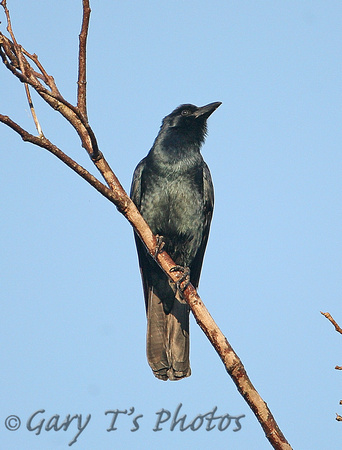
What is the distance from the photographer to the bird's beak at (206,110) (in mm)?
6598

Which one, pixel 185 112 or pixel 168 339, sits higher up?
pixel 185 112

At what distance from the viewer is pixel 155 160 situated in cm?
609

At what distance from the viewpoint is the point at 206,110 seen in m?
6.61

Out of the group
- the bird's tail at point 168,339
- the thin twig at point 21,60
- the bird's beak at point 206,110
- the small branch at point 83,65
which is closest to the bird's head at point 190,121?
the bird's beak at point 206,110

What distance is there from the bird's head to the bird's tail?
74.2 inches

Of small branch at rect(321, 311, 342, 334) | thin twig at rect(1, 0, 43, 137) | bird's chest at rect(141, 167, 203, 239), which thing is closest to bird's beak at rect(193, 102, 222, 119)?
bird's chest at rect(141, 167, 203, 239)

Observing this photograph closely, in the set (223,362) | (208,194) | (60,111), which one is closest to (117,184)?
(60,111)

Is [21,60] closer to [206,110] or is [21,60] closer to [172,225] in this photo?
[172,225]

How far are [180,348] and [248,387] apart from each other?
2.30m

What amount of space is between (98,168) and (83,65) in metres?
0.78

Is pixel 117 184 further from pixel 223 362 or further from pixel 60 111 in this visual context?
pixel 223 362

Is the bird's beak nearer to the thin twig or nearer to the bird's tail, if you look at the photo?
the bird's tail

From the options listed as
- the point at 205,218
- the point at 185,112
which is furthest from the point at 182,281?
the point at 185,112

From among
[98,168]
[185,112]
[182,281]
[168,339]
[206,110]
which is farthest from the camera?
[185,112]
